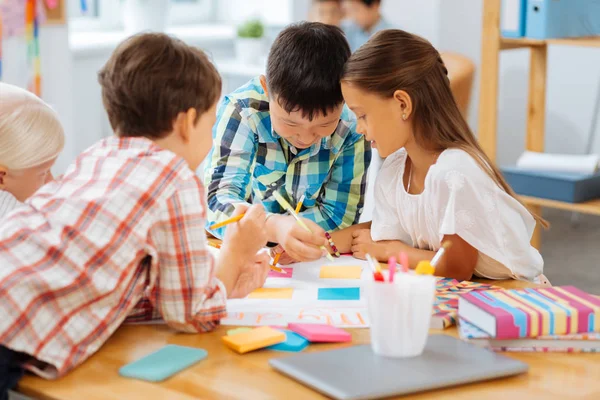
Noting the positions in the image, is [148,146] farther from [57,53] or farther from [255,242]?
[57,53]

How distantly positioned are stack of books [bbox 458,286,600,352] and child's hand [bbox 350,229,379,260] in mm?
492

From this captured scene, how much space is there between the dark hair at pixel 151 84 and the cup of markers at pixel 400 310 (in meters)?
0.39

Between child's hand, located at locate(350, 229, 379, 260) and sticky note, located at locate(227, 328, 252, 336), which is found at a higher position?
sticky note, located at locate(227, 328, 252, 336)

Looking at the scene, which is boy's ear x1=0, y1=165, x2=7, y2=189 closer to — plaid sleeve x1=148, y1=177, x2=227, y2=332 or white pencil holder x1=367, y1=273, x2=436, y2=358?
plaid sleeve x1=148, y1=177, x2=227, y2=332

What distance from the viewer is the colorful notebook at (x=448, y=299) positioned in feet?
3.86

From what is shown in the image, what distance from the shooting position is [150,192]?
1102mm

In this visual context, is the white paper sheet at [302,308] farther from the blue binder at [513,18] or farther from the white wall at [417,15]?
the white wall at [417,15]

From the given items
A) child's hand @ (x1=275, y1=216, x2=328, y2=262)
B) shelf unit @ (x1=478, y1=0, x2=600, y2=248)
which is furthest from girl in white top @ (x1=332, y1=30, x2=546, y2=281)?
shelf unit @ (x1=478, y1=0, x2=600, y2=248)

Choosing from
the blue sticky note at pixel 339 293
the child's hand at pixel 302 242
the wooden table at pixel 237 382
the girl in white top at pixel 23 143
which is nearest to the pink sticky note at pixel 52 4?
the girl in white top at pixel 23 143

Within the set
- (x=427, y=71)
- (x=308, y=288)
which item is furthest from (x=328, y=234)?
(x=427, y=71)

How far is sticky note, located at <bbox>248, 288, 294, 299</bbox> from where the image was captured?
135cm

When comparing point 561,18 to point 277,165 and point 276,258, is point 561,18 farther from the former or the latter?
point 276,258

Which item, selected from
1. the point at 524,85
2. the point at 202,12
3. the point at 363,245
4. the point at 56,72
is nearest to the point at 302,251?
the point at 363,245

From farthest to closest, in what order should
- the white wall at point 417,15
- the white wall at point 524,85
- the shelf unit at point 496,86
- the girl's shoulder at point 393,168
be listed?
1. the white wall at point 417,15
2. the white wall at point 524,85
3. the shelf unit at point 496,86
4. the girl's shoulder at point 393,168
